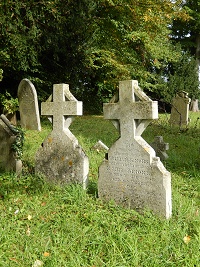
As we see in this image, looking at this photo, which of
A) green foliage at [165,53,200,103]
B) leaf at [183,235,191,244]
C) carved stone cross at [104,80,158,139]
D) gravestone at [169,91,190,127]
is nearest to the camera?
leaf at [183,235,191,244]

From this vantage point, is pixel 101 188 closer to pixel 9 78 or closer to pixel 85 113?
pixel 9 78

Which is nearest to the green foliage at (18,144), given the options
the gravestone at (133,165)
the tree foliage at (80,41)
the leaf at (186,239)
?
the gravestone at (133,165)

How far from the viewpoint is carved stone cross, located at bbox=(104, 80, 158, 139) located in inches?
145

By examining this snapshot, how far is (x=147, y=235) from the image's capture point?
3.06 meters

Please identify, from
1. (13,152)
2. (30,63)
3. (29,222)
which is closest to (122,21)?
(30,63)

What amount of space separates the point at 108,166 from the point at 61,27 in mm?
9851

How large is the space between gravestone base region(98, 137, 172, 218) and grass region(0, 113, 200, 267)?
5.7 inches

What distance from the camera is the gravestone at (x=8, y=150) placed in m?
5.05

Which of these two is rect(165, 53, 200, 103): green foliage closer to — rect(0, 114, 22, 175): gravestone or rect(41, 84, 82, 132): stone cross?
rect(0, 114, 22, 175): gravestone

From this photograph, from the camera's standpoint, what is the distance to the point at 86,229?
322cm


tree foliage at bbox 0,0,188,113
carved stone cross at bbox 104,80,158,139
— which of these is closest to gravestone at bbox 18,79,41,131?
tree foliage at bbox 0,0,188,113

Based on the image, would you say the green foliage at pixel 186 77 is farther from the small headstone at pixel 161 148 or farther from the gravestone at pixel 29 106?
the small headstone at pixel 161 148

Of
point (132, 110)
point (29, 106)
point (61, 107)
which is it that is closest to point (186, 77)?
point (29, 106)

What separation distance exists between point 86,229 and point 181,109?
10126mm
